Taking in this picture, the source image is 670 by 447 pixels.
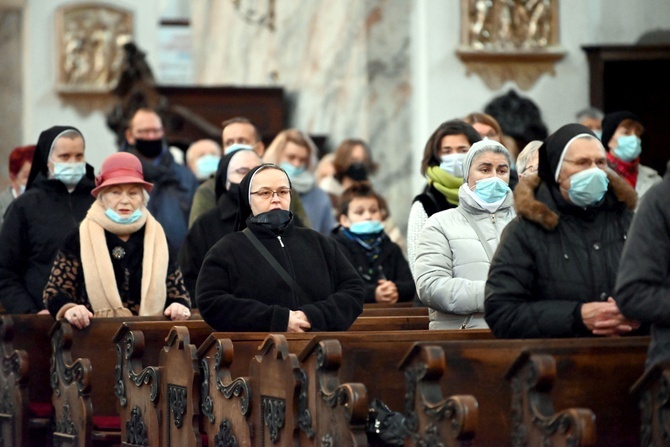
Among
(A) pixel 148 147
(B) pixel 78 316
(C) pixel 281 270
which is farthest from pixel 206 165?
(C) pixel 281 270

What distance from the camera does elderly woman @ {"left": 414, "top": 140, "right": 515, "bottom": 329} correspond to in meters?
7.35

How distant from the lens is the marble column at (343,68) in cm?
1412

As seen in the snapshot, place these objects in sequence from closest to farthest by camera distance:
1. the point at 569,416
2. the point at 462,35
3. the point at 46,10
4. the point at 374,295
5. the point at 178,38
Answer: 1. the point at 569,416
2. the point at 374,295
3. the point at 462,35
4. the point at 46,10
5. the point at 178,38

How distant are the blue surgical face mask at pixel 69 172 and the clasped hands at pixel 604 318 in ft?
13.0

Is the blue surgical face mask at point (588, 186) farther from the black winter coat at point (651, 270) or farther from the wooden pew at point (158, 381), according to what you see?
the wooden pew at point (158, 381)

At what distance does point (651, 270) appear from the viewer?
5.60 m

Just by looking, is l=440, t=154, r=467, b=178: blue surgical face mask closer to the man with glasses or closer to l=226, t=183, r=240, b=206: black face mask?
l=226, t=183, r=240, b=206: black face mask

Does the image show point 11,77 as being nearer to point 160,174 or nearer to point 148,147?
point 148,147

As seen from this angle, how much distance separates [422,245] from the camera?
7457mm

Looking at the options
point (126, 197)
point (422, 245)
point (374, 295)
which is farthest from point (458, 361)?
point (374, 295)

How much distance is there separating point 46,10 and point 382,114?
27.0 feet

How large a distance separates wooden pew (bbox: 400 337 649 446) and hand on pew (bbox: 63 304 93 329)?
2.73 metres

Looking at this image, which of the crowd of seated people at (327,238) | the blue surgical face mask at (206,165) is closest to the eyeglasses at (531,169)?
the crowd of seated people at (327,238)

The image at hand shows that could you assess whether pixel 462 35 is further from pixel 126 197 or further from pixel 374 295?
pixel 126 197
